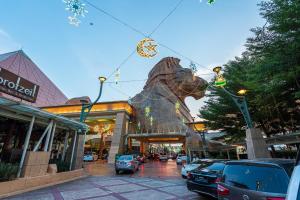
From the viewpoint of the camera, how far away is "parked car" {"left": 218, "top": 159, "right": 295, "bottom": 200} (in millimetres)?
3055

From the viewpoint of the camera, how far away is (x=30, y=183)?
882 cm

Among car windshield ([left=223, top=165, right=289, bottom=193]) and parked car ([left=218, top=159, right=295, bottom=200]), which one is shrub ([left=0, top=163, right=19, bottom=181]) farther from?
car windshield ([left=223, top=165, right=289, bottom=193])

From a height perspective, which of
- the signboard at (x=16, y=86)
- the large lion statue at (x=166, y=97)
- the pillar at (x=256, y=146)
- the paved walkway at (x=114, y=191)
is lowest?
the paved walkway at (x=114, y=191)

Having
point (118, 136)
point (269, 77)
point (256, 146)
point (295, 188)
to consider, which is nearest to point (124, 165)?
point (256, 146)

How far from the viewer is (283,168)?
3.19m

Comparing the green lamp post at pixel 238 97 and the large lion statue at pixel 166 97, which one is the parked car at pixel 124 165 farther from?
the large lion statue at pixel 166 97

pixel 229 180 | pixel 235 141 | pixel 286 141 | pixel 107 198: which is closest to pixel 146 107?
pixel 235 141

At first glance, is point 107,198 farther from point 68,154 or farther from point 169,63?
point 169,63

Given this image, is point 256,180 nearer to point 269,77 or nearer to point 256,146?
point 269,77

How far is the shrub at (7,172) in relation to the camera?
302 inches

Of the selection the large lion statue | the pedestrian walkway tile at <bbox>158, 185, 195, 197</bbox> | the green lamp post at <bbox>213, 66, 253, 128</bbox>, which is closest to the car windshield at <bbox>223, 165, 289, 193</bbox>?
the pedestrian walkway tile at <bbox>158, 185, 195, 197</bbox>

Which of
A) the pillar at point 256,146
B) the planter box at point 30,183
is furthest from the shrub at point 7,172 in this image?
the pillar at point 256,146

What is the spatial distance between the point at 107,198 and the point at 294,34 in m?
10.1

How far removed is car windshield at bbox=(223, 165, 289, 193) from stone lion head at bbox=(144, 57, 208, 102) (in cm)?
4589
